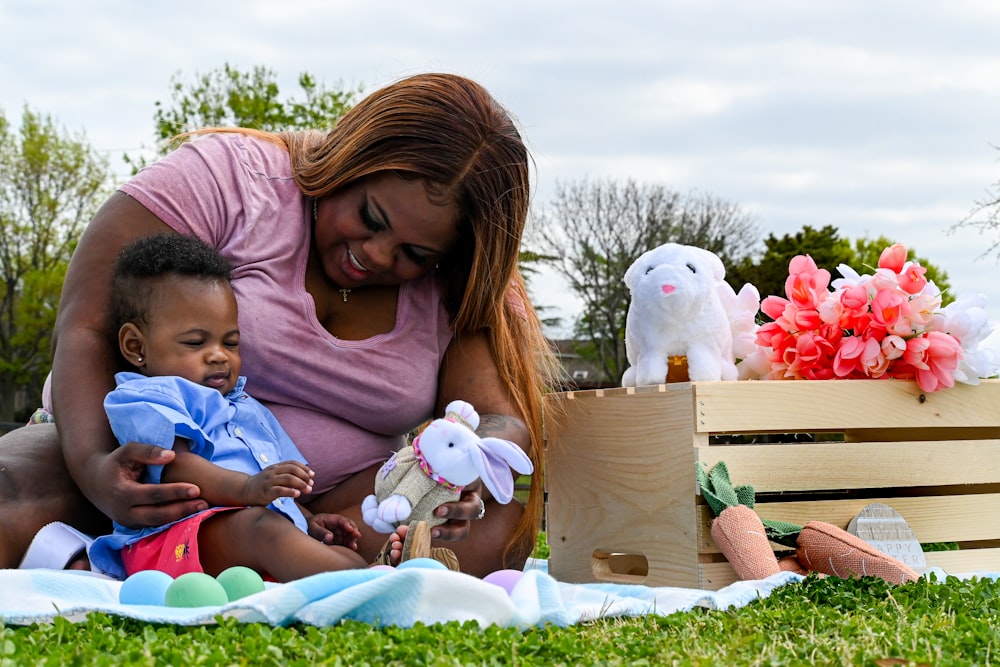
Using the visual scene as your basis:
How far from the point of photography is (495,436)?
8.85 ft

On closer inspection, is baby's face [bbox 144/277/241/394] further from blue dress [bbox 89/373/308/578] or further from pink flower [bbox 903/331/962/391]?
pink flower [bbox 903/331/962/391]

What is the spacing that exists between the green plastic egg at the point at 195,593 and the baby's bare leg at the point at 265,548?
0.21m

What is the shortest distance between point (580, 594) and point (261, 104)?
1602 centimetres

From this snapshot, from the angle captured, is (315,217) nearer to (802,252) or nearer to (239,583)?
(239,583)

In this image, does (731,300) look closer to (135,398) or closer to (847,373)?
(847,373)

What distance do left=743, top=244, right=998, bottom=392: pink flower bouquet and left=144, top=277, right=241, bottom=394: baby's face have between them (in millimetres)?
1908

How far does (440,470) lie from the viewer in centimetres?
240

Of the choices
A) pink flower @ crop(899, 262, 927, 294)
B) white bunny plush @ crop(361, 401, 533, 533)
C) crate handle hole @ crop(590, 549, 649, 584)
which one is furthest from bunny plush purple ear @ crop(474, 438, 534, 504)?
pink flower @ crop(899, 262, 927, 294)

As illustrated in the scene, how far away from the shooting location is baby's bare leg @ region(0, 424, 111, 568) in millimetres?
2424

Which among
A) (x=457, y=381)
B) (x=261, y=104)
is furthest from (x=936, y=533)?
(x=261, y=104)

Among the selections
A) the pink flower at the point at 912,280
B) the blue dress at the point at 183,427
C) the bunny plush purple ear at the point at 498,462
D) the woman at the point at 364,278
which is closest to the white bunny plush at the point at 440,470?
the bunny plush purple ear at the point at 498,462

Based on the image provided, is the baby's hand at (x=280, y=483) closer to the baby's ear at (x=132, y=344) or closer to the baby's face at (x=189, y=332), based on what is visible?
the baby's face at (x=189, y=332)

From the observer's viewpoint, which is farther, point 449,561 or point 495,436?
point 495,436

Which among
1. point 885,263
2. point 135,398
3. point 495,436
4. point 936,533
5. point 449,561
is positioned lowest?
point 936,533
